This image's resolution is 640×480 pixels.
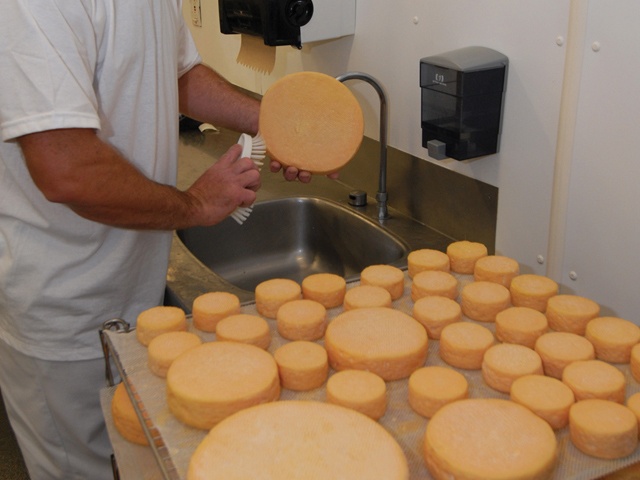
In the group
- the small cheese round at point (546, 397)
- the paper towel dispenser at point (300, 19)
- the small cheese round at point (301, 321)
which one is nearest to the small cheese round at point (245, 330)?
the small cheese round at point (301, 321)

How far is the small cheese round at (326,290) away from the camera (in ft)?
3.83

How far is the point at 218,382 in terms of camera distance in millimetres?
904

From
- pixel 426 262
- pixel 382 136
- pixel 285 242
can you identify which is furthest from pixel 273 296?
pixel 285 242

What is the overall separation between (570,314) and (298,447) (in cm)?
51

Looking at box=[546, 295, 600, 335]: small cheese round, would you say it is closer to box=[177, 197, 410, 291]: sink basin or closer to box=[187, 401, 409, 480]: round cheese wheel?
box=[187, 401, 409, 480]: round cheese wheel

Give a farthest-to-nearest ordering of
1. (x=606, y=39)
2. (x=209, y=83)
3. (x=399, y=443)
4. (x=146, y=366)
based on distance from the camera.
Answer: (x=209, y=83)
(x=606, y=39)
(x=146, y=366)
(x=399, y=443)

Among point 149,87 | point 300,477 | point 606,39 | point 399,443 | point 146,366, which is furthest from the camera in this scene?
point 149,87

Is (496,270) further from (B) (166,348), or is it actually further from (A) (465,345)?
(B) (166,348)

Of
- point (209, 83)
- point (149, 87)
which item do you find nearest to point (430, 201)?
point (209, 83)

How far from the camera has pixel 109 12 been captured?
1.21 m

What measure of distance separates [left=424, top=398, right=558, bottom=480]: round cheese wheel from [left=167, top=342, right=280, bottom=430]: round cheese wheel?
23 cm

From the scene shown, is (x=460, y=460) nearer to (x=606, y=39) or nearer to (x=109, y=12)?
(x=606, y=39)

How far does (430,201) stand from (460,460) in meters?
1.06

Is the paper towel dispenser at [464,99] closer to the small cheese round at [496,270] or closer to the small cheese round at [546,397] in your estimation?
the small cheese round at [496,270]
